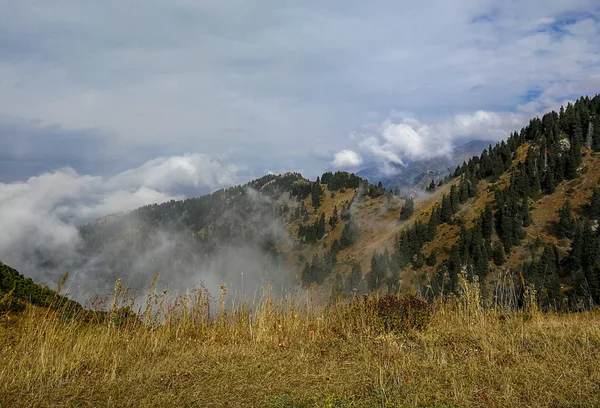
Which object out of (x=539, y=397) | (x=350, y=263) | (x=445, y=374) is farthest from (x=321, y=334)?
(x=350, y=263)

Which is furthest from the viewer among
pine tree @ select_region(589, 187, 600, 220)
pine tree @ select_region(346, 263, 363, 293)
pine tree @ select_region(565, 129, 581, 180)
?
pine tree @ select_region(346, 263, 363, 293)

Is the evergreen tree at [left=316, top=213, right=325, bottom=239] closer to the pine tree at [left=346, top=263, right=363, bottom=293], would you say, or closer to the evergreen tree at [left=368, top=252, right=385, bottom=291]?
the pine tree at [left=346, top=263, right=363, bottom=293]

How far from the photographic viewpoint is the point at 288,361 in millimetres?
7043

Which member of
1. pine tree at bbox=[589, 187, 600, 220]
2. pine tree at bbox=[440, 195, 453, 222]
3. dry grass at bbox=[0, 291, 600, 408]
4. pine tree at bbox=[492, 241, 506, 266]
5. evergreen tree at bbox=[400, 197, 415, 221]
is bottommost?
dry grass at bbox=[0, 291, 600, 408]

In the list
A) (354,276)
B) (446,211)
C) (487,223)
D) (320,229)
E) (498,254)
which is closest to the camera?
(498,254)

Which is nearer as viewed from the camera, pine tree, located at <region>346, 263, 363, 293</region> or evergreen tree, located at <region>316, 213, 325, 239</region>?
pine tree, located at <region>346, 263, 363, 293</region>

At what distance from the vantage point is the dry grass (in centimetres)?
538

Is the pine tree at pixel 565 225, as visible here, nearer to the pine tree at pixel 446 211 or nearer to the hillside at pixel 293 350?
the pine tree at pixel 446 211

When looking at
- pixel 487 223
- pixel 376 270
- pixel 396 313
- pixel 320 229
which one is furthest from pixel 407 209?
pixel 396 313

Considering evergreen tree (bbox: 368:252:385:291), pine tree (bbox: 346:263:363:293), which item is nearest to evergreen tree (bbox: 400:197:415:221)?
evergreen tree (bbox: 368:252:385:291)

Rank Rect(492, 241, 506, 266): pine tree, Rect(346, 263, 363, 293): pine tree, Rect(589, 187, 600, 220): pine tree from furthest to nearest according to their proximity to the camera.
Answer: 1. Rect(346, 263, 363, 293): pine tree
2. Rect(492, 241, 506, 266): pine tree
3. Rect(589, 187, 600, 220): pine tree

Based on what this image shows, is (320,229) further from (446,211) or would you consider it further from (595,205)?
(595,205)

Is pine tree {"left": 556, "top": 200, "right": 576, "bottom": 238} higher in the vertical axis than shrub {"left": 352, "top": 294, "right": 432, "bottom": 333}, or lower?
higher

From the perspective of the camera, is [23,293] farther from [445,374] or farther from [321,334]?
[445,374]
